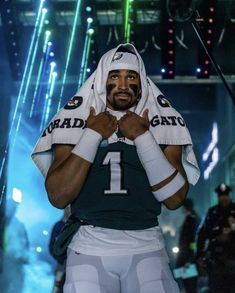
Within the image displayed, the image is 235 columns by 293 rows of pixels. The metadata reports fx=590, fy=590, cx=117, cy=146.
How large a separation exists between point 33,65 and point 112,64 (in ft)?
19.4

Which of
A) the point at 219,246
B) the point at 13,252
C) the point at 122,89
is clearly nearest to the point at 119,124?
the point at 122,89

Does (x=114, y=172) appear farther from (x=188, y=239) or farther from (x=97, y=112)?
(x=188, y=239)

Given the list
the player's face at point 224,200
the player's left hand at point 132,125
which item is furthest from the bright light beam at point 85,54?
the player's left hand at point 132,125

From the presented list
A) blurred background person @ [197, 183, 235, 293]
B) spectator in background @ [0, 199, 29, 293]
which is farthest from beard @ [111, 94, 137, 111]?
spectator in background @ [0, 199, 29, 293]

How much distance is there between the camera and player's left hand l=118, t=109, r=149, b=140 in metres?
2.14

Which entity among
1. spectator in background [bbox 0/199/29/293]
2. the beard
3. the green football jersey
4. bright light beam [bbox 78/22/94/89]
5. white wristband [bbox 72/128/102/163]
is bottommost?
spectator in background [bbox 0/199/29/293]

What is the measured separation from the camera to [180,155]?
231 cm

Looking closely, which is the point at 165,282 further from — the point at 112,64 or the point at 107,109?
the point at 112,64

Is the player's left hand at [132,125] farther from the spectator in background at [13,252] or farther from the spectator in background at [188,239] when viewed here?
the spectator in background at [13,252]

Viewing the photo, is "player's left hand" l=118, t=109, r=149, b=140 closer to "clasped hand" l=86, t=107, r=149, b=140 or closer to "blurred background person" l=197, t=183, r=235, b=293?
"clasped hand" l=86, t=107, r=149, b=140

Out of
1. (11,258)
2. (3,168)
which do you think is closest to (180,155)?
(3,168)

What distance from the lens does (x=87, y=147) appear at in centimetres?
211

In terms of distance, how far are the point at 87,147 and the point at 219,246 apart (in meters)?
4.19

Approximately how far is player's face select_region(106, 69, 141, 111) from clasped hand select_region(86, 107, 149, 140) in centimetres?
7
